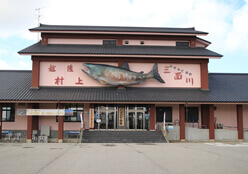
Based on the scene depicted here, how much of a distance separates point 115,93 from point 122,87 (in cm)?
124

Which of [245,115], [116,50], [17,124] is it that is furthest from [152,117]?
[17,124]

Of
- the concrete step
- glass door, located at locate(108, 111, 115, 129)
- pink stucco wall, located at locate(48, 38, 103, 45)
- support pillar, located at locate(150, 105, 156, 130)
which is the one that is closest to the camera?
the concrete step

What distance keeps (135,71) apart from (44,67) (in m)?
8.54

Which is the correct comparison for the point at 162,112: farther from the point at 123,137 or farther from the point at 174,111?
the point at 123,137

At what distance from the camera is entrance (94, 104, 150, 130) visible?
2483 cm

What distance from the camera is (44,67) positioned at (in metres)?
24.7

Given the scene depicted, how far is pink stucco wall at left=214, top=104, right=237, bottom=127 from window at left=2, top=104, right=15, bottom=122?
64.5 ft

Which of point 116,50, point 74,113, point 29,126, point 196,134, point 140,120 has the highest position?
point 116,50

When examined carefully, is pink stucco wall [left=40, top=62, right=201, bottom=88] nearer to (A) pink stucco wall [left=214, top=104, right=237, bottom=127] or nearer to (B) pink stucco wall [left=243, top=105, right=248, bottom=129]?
(A) pink stucco wall [left=214, top=104, right=237, bottom=127]

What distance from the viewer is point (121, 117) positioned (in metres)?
25.0

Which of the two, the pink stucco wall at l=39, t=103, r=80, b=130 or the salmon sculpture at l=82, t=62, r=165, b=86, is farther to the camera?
the pink stucco wall at l=39, t=103, r=80, b=130

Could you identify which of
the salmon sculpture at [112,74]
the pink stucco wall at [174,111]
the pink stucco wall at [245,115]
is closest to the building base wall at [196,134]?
the pink stucco wall at [174,111]

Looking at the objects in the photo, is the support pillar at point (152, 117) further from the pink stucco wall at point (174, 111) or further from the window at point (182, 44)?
the window at point (182, 44)

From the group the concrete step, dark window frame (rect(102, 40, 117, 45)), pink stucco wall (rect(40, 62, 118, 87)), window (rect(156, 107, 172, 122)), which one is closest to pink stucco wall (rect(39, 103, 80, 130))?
the concrete step
